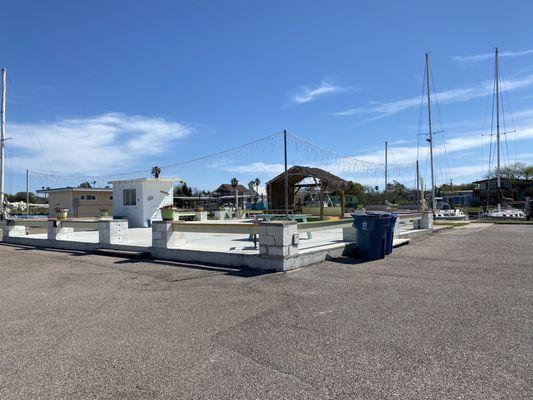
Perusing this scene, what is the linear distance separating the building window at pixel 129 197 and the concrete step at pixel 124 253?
12.1 meters

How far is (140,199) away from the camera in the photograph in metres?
23.5

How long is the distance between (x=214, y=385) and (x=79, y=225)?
12728 mm

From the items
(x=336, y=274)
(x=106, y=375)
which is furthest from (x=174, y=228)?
(x=106, y=375)

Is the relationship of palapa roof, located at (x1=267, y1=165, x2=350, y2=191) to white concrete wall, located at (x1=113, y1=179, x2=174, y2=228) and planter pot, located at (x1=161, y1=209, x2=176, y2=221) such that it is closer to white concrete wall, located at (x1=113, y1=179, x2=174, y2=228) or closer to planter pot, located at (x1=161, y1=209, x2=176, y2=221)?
white concrete wall, located at (x1=113, y1=179, x2=174, y2=228)

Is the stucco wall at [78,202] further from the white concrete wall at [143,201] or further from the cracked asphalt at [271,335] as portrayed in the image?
the cracked asphalt at [271,335]

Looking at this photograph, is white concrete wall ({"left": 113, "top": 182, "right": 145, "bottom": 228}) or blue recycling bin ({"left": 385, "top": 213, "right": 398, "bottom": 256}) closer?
blue recycling bin ({"left": 385, "top": 213, "right": 398, "bottom": 256})

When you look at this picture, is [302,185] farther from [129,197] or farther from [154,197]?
[129,197]

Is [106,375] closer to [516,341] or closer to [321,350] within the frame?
[321,350]

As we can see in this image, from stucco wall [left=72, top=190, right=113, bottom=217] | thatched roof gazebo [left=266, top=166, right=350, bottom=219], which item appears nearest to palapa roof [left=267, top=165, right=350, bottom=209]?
thatched roof gazebo [left=266, top=166, right=350, bottom=219]

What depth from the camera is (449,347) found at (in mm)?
3965

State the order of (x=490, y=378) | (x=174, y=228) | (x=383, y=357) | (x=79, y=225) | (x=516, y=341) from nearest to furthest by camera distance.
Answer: (x=490, y=378) → (x=383, y=357) → (x=516, y=341) → (x=174, y=228) → (x=79, y=225)

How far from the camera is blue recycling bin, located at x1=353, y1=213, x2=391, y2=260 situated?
9.90 m

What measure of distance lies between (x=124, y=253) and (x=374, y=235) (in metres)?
6.64

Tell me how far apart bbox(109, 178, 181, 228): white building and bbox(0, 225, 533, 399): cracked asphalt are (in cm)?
1522
